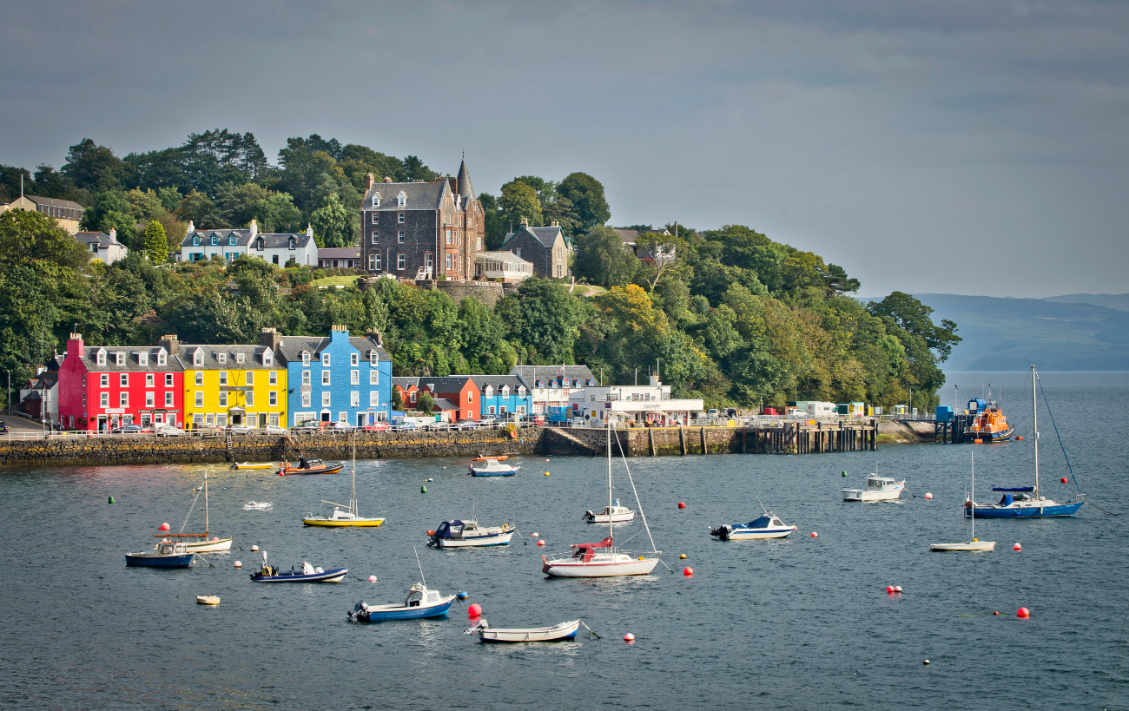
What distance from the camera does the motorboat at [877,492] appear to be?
64.7 m

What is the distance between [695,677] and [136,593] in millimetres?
20853

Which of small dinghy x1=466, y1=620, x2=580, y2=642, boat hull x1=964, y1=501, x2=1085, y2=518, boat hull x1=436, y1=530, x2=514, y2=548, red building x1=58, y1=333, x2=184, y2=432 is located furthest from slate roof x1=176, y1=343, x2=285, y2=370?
small dinghy x1=466, y1=620, x2=580, y2=642

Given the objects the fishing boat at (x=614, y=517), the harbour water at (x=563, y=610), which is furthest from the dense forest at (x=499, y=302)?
the fishing boat at (x=614, y=517)

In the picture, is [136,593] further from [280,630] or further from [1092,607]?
[1092,607]

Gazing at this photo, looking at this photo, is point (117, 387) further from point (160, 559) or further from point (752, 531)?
point (752, 531)

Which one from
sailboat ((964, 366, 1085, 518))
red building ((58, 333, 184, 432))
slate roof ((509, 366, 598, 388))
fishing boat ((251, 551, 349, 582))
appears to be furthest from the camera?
slate roof ((509, 366, 598, 388))

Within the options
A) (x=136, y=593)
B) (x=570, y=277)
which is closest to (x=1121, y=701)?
(x=136, y=593)

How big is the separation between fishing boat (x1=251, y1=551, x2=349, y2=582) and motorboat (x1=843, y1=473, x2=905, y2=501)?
112 feet

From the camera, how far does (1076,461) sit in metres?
90.5

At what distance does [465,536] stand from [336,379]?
134 feet

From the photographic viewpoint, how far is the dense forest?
92.8 metres

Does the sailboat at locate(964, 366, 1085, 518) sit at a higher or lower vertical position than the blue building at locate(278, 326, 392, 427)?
lower

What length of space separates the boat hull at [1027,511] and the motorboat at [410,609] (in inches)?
1292

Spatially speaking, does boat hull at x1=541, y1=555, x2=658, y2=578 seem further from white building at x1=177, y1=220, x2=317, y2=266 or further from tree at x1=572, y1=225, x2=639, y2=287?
tree at x1=572, y1=225, x2=639, y2=287
